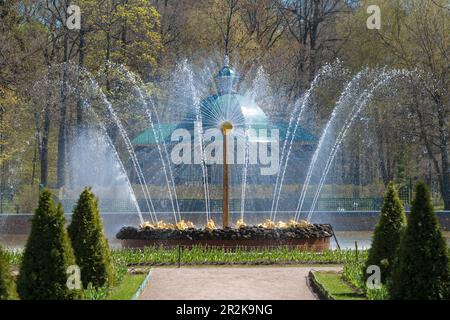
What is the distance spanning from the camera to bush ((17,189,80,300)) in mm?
9344

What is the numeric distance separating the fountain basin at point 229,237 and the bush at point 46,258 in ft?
25.1

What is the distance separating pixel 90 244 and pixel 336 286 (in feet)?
13.0

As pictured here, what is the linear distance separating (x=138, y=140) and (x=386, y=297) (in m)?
26.7

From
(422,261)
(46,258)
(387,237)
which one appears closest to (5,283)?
(46,258)

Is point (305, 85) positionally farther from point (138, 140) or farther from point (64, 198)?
point (64, 198)

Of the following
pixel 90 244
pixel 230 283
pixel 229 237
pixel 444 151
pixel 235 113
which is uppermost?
pixel 235 113

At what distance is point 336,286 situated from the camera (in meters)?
12.2

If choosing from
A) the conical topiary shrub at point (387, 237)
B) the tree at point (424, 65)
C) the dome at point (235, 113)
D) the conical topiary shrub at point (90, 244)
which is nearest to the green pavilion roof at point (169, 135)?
the dome at point (235, 113)

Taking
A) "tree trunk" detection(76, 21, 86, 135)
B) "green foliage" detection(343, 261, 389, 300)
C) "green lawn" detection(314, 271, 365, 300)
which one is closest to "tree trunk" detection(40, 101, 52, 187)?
"tree trunk" detection(76, 21, 86, 135)

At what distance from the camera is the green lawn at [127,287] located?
1101 cm

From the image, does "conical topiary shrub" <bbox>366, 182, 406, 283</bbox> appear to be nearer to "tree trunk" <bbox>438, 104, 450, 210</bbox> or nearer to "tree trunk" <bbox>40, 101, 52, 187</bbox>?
"tree trunk" <bbox>438, 104, 450, 210</bbox>

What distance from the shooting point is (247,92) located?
36.0m

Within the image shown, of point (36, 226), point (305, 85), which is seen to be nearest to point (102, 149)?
point (305, 85)

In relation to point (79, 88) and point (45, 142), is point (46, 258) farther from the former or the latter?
point (45, 142)
